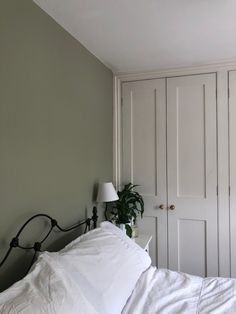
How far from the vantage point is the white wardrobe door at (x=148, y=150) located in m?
2.79

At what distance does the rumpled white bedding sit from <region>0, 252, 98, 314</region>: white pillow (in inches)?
15.9

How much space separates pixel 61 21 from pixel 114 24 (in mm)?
361

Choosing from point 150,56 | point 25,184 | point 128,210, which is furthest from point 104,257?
point 150,56

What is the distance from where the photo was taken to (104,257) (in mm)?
1461

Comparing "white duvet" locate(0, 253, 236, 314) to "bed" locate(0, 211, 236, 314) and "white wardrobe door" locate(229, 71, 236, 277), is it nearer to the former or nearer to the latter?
"bed" locate(0, 211, 236, 314)

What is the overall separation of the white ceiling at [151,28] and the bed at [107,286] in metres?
1.42

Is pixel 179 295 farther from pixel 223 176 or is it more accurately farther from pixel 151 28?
pixel 151 28

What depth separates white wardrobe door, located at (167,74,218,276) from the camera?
263 cm

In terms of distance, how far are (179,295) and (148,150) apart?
158 centimetres

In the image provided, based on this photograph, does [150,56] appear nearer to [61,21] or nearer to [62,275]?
[61,21]

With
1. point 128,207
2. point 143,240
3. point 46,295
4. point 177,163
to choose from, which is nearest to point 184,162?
point 177,163

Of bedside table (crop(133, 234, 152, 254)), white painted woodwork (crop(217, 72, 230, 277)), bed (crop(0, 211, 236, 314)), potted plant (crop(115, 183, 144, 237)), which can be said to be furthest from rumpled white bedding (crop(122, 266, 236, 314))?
white painted woodwork (crop(217, 72, 230, 277))

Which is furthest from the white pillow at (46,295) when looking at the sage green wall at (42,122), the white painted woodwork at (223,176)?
the white painted woodwork at (223,176)

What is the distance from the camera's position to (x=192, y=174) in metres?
2.69
